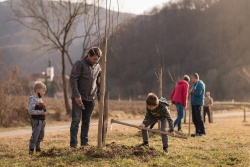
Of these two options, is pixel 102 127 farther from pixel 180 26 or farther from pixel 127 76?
pixel 180 26

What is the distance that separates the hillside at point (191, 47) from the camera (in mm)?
91113

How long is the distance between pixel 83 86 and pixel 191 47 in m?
100

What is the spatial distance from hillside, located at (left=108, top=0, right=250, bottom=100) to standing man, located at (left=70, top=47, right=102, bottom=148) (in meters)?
74.4

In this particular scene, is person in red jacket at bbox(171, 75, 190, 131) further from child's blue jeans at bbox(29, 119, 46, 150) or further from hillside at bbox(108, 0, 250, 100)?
hillside at bbox(108, 0, 250, 100)

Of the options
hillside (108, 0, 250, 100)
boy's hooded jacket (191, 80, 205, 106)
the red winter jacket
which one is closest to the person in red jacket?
the red winter jacket

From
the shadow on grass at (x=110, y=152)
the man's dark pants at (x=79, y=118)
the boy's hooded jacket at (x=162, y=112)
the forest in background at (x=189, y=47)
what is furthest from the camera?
the forest in background at (x=189, y=47)

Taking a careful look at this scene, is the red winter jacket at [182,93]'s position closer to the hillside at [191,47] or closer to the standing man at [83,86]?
the standing man at [83,86]

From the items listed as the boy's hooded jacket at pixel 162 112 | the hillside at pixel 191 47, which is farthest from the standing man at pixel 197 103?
the hillside at pixel 191 47

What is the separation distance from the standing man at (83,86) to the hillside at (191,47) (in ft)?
244

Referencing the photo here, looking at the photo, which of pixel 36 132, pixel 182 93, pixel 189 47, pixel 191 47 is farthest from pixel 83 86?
pixel 189 47

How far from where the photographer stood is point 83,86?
789 cm

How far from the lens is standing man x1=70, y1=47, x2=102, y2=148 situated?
763cm

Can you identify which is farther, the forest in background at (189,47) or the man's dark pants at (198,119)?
the forest in background at (189,47)

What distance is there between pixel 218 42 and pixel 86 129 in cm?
9940
